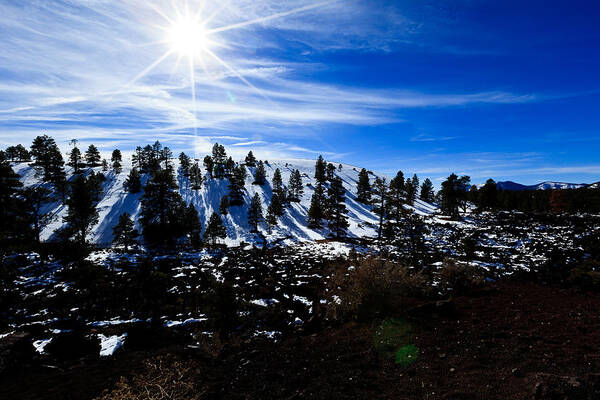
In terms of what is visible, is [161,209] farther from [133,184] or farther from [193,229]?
[133,184]

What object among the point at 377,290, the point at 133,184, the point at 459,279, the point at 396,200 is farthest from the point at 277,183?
the point at 377,290

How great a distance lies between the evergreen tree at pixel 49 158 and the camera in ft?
235

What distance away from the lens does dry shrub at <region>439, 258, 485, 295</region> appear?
47.8 ft

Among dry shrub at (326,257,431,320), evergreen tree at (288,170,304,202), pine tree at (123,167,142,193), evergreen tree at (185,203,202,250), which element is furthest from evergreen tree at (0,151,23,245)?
evergreen tree at (288,170,304,202)

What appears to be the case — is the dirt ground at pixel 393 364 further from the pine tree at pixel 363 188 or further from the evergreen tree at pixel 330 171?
the evergreen tree at pixel 330 171

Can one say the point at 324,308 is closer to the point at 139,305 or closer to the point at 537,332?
the point at 537,332

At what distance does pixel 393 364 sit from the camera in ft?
24.3

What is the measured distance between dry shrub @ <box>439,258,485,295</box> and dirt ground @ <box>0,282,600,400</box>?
11.4 feet

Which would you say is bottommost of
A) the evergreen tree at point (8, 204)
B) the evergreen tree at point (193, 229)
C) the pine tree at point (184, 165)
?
the evergreen tree at point (193, 229)

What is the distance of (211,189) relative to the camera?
94.5 meters

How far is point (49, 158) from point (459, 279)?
330 ft

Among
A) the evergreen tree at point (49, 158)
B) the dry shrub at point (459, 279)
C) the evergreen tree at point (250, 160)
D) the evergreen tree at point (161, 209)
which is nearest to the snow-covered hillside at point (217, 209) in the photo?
the evergreen tree at point (49, 158)

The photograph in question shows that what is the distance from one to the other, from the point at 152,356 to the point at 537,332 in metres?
13.5

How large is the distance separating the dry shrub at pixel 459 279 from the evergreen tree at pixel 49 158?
92987 mm
